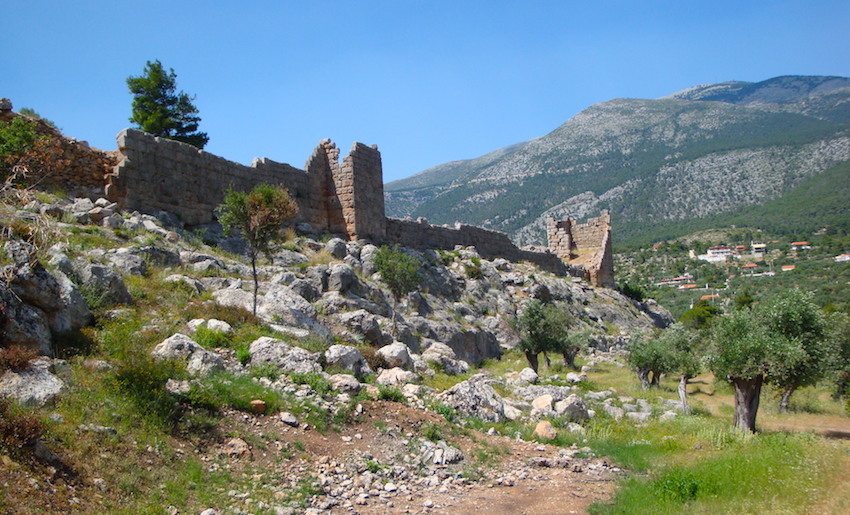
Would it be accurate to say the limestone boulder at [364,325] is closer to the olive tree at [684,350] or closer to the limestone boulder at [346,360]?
the limestone boulder at [346,360]

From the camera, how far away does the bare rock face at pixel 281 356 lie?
9469mm

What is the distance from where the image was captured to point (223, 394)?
793cm

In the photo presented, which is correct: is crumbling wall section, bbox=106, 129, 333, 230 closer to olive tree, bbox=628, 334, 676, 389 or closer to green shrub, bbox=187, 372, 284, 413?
green shrub, bbox=187, 372, 284, 413

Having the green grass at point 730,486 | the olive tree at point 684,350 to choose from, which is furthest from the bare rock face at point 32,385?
the olive tree at point 684,350

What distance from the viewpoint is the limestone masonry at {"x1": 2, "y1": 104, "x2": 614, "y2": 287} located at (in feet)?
49.8

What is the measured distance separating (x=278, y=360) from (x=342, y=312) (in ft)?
15.9

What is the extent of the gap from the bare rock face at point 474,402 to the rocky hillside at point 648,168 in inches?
2875

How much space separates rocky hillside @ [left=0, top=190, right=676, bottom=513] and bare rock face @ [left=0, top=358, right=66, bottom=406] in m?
0.02

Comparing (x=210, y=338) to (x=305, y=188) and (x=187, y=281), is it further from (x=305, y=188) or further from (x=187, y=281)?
(x=305, y=188)

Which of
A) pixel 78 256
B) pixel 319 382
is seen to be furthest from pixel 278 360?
pixel 78 256

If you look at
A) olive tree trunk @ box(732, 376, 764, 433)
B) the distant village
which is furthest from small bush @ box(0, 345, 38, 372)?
the distant village

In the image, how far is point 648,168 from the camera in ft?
323

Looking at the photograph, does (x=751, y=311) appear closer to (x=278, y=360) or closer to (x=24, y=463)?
(x=278, y=360)

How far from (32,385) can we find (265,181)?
→ 13198 mm
